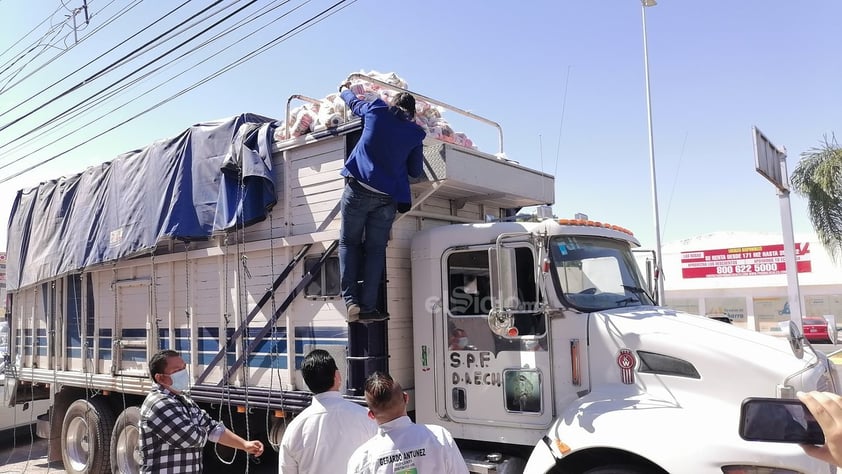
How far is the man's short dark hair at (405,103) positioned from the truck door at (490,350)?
1.24 meters

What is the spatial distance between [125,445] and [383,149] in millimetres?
5231

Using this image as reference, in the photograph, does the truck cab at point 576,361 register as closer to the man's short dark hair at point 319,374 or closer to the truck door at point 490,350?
the truck door at point 490,350

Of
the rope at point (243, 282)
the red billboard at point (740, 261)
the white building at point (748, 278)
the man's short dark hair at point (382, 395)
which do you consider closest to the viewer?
the man's short dark hair at point (382, 395)

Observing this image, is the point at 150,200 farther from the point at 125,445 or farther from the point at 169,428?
the point at 169,428

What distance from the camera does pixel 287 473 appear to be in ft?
11.5

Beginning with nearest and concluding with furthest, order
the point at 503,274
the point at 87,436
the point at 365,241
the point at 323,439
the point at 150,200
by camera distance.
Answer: the point at 323,439, the point at 503,274, the point at 365,241, the point at 150,200, the point at 87,436

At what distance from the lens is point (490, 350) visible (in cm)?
527

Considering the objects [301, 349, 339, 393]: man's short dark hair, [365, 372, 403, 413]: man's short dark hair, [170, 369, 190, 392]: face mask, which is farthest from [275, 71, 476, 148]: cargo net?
[365, 372, 403, 413]: man's short dark hair

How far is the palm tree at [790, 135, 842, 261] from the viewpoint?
17359 mm

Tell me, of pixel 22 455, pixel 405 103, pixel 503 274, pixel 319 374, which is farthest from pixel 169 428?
pixel 22 455

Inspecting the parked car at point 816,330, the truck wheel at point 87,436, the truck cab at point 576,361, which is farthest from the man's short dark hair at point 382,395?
the parked car at point 816,330

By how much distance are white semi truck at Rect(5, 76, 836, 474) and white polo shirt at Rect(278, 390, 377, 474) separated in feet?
5.22

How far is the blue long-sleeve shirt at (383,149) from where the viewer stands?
17.6 feet

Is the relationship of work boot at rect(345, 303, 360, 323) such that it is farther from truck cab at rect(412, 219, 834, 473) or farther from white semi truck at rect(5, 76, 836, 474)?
truck cab at rect(412, 219, 834, 473)
